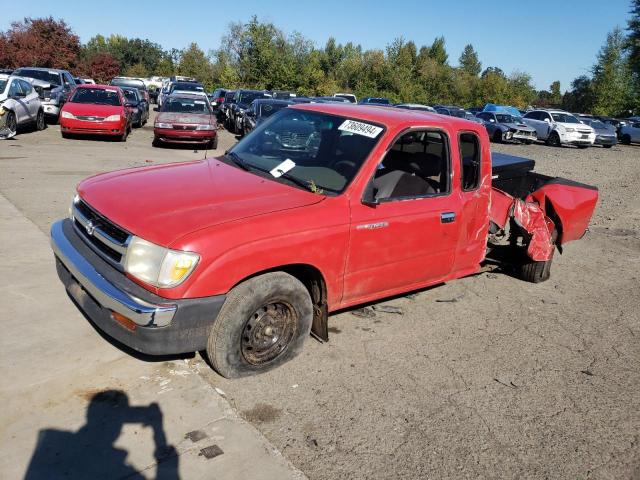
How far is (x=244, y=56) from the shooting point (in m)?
42.2

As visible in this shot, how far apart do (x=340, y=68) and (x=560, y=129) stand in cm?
3660

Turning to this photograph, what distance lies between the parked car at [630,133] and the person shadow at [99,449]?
36342 millimetres

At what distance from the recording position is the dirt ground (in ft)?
10.0

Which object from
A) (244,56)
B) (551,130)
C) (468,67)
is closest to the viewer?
(551,130)

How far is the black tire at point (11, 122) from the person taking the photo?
1393 centimetres

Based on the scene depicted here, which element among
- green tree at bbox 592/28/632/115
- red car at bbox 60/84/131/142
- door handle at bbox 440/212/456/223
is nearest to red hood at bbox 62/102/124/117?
red car at bbox 60/84/131/142

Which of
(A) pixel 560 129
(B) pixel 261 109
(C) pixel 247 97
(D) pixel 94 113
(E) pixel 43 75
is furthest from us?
(A) pixel 560 129

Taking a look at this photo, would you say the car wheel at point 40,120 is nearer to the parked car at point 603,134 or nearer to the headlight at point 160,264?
the headlight at point 160,264

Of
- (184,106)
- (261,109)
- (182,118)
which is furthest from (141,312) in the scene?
(261,109)

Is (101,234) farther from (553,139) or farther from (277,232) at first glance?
(553,139)

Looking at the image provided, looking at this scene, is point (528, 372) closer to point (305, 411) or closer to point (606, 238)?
point (305, 411)

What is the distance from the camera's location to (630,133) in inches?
1286

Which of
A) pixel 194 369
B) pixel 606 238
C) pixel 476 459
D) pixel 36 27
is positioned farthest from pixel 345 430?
pixel 36 27

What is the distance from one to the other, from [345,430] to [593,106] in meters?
55.3
